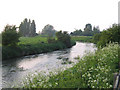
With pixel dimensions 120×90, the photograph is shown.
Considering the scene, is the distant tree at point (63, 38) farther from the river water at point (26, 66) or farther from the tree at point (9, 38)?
the river water at point (26, 66)

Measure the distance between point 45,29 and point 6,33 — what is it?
95.4 metres

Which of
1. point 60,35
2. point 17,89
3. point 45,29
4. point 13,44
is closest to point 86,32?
point 45,29

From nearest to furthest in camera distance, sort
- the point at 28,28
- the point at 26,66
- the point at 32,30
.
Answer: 1. the point at 26,66
2. the point at 32,30
3. the point at 28,28

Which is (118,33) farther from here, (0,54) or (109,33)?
(0,54)

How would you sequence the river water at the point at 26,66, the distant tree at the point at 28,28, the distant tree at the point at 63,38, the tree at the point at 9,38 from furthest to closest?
the distant tree at the point at 28,28 → the distant tree at the point at 63,38 → the tree at the point at 9,38 → the river water at the point at 26,66

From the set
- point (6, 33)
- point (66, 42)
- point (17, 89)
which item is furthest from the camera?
point (66, 42)

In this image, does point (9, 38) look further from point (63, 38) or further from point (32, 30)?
point (32, 30)

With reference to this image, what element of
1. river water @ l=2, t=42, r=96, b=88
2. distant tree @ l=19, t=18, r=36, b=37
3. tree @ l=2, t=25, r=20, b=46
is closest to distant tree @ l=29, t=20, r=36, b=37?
distant tree @ l=19, t=18, r=36, b=37

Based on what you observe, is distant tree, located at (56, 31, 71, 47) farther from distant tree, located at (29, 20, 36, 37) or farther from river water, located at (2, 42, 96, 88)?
distant tree, located at (29, 20, 36, 37)

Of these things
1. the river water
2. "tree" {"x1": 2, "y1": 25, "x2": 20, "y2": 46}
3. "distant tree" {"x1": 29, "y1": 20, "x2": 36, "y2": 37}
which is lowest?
the river water

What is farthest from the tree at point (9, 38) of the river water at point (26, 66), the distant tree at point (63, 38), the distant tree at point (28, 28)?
the distant tree at point (28, 28)

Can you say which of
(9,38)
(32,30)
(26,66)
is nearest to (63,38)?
(9,38)

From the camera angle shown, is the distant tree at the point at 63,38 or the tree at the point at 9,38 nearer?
the tree at the point at 9,38

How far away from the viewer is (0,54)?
24469 millimetres
